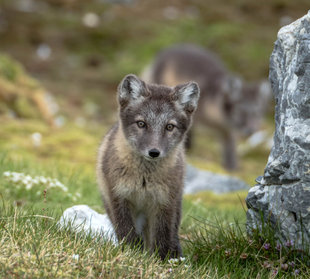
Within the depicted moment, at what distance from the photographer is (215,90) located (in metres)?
15.6

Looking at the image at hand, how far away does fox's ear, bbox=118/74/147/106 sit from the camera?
5.68 m

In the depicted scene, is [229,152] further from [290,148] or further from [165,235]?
[290,148]

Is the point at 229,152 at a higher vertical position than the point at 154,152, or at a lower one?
higher

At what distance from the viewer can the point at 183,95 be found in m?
5.83

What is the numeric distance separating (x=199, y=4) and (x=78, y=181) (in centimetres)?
2290

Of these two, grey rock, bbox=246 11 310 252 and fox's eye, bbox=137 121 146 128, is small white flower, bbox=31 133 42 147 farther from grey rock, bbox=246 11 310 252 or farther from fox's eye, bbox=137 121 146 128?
grey rock, bbox=246 11 310 252

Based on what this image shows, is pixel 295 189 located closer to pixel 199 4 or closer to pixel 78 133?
pixel 78 133

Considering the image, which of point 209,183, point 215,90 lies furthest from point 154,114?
point 215,90

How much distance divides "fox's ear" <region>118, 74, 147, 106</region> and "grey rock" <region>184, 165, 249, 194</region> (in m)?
5.06

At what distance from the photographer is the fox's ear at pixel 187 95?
5.80 metres

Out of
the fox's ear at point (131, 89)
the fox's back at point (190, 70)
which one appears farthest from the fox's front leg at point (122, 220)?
the fox's back at point (190, 70)

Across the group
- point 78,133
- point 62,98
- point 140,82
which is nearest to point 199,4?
point 62,98

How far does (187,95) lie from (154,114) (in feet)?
1.71

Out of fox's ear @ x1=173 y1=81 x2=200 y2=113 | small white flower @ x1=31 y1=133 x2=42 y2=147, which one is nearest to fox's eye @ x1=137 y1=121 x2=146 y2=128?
fox's ear @ x1=173 y1=81 x2=200 y2=113
